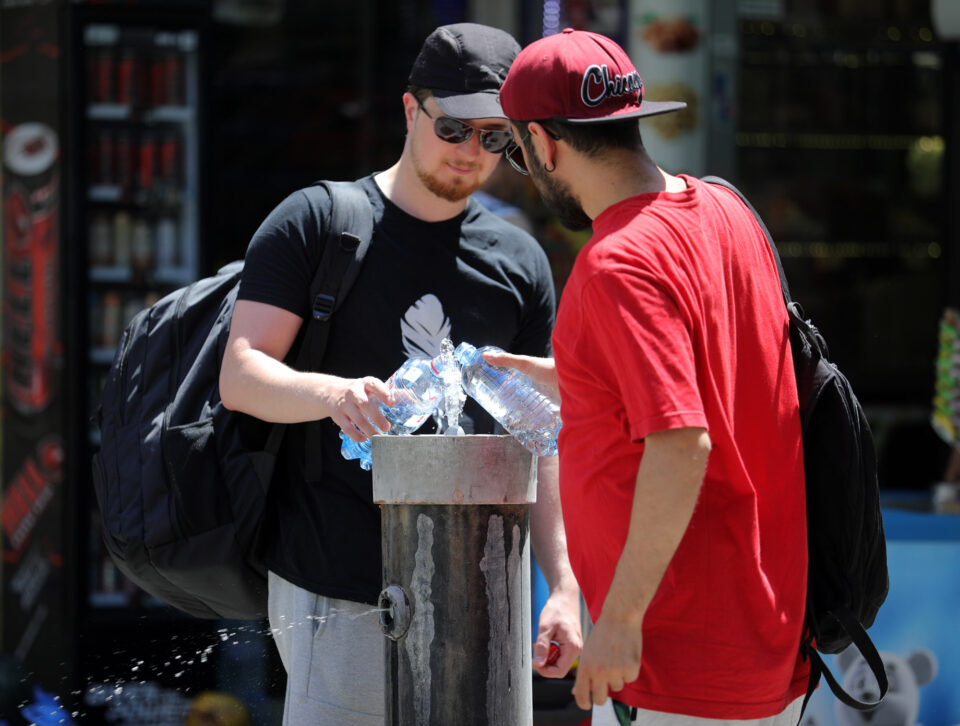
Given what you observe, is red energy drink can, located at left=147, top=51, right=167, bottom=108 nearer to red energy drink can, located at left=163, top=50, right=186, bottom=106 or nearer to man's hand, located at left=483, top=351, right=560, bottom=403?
red energy drink can, located at left=163, top=50, right=186, bottom=106

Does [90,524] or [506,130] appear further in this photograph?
[90,524]

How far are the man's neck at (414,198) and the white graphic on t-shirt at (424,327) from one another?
8.0 inches

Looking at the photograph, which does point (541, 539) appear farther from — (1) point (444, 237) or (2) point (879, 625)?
(2) point (879, 625)

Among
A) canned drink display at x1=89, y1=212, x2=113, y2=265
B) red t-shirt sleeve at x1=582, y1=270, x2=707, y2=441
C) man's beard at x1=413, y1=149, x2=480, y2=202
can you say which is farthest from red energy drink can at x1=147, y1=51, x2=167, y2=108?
red t-shirt sleeve at x1=582, y1=270, x2=707, y2=441

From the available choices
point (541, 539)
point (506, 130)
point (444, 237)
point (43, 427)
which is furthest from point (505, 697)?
point (43, 427)

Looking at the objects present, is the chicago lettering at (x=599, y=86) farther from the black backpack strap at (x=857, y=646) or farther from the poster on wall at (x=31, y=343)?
the poster on wall at (x=31, y=343)

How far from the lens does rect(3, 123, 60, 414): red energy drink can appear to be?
6262 mm

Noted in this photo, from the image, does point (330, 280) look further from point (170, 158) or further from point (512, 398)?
point (170, 158)

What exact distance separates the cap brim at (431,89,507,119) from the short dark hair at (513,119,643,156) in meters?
0.56

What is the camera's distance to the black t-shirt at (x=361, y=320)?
2627 millimetres

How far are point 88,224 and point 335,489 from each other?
14.0 ft

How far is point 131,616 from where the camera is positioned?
259 inches

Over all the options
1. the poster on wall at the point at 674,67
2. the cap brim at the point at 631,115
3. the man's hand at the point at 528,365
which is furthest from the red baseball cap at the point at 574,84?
the poster on wall at the point at 674,67

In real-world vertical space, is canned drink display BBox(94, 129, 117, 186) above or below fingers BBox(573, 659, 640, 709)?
above
